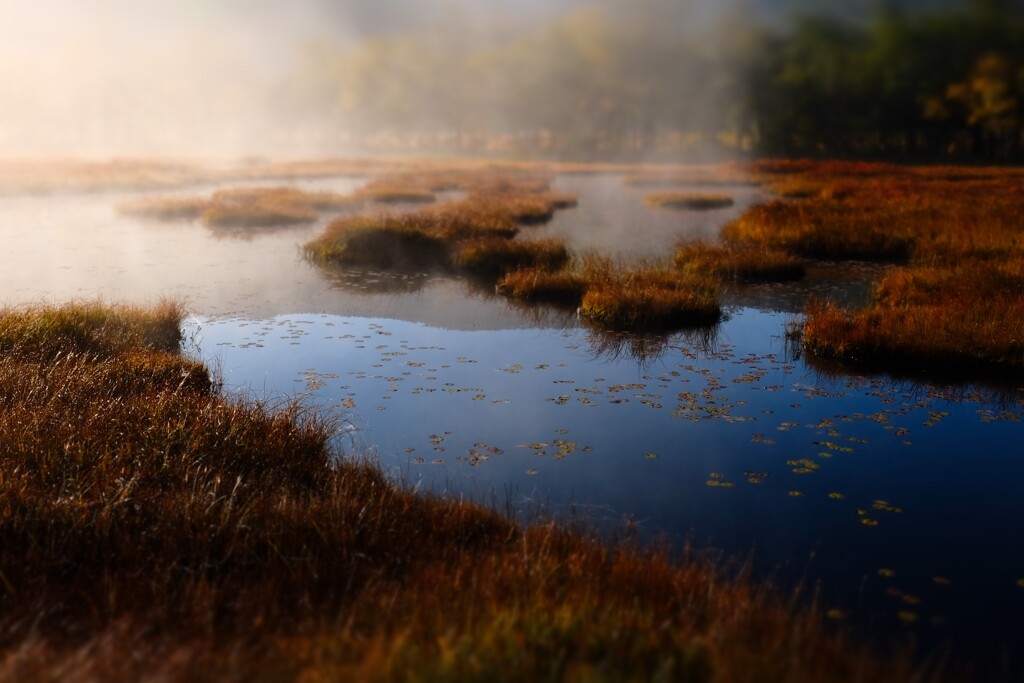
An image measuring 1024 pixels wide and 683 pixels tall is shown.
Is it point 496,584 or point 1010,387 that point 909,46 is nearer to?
point 1010,387

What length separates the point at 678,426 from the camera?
8531mm

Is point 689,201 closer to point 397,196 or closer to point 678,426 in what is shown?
point 397,196

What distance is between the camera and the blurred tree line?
35.3 m

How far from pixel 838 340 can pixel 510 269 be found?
6.95m

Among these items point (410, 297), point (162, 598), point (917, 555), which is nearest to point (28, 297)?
point (410, 297)

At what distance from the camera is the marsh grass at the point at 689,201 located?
32.5 m

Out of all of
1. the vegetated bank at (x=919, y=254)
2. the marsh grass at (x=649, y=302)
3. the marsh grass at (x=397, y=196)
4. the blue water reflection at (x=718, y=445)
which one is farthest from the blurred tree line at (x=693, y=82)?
the blue water reflection at (x=718, y=445)

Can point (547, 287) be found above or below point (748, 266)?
below

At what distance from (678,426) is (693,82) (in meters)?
44.4

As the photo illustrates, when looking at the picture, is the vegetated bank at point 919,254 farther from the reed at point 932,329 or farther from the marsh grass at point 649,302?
the marsh grass at point 649,302

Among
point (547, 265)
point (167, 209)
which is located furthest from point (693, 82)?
point (547, 265)

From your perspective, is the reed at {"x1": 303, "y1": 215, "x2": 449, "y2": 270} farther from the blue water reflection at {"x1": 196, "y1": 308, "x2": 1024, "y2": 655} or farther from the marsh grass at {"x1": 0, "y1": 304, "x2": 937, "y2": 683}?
the marsh grass at {"x1": 0, "y1": 304, "x2": 937, "y2": 683}

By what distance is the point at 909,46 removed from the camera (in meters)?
35.6

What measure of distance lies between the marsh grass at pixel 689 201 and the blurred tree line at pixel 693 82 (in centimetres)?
929
